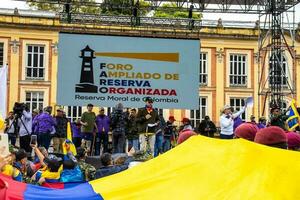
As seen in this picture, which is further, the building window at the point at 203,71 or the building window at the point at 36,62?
the building window at the point at 203,71

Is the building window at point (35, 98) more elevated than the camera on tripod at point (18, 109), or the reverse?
the building window at point (35, 98)

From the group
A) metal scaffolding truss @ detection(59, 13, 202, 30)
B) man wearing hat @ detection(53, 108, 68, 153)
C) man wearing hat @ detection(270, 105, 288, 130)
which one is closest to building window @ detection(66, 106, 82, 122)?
metal scaffolding truss @ detection(59, 13, 202, 30)

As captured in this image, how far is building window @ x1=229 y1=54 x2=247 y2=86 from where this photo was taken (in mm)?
37875

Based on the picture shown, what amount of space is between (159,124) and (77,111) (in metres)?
20.1

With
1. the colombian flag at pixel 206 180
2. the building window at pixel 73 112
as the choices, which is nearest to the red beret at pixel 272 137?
the colombian flag at pixel 206 180

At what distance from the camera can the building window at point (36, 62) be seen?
35.5m

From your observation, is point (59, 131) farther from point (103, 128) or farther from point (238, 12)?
point (238, 12)

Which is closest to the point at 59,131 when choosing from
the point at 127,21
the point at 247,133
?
the point at 247,133

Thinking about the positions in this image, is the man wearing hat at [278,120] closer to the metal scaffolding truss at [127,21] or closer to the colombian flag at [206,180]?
the colombian flag at [206,180]

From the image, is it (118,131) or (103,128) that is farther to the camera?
(103,128)

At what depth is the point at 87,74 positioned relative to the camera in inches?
706

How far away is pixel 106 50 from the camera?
18.5 m

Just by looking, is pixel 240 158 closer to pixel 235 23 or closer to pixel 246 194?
pixel 246 194

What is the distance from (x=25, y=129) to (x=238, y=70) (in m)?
25.4
